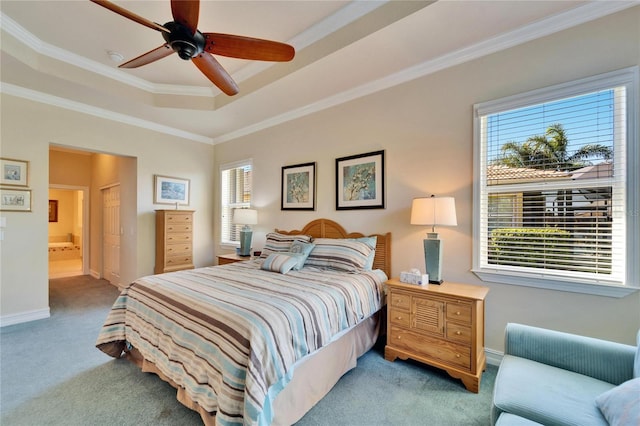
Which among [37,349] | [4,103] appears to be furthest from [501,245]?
[4,103]

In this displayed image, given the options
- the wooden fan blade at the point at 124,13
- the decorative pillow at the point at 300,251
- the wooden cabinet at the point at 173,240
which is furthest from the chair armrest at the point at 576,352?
the wooden cabinet at the point at 173,240

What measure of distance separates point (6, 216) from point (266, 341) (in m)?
4.02

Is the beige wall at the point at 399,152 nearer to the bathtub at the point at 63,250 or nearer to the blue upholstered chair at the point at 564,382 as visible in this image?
the blue upholstered chair at the point at 564,382

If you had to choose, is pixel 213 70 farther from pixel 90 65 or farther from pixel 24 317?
pixel 24 317

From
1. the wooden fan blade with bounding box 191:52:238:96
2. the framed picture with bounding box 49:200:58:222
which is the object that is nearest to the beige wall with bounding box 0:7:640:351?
the wooden fan blade with bounding box 191:52:238:96

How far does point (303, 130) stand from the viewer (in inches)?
151

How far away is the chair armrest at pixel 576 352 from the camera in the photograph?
137 cm

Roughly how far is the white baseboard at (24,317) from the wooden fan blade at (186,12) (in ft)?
13.4

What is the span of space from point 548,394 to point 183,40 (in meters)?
2.80

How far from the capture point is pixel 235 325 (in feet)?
4.90

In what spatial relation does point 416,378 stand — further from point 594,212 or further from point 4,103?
point 4,103

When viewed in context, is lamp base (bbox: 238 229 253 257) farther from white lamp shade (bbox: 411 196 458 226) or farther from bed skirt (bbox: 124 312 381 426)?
white lamp shade (bbox: 411 196 458 226)

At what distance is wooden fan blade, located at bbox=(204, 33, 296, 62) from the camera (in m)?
1.76

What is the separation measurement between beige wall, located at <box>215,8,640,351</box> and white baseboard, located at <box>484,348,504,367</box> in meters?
0.04
